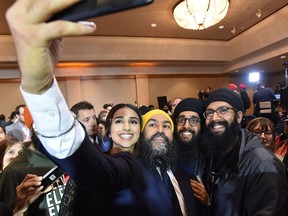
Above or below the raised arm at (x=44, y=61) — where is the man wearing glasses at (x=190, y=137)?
below

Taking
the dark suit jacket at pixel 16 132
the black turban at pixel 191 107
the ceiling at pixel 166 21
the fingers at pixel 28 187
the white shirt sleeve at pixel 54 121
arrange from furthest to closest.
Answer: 1. the ceiling at pixel 166 21
2. the dark suit jacket at pixel 16 132
3. the black turban at pixel 191 107
4. the fingers at pixel 28 187
5. the white shirt sleeve at pixel 54 121

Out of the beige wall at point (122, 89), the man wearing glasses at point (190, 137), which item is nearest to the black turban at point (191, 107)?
the man wearing glasses at point (190, 137)

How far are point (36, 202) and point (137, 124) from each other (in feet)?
2.64

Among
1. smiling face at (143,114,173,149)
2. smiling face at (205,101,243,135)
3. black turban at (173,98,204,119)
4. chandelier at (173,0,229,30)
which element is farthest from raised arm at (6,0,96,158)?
chandelier at (173,0,229,30)

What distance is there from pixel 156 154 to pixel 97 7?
4.10ft

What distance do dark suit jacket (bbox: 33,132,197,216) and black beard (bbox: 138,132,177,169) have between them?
16cm

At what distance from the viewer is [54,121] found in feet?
1.74

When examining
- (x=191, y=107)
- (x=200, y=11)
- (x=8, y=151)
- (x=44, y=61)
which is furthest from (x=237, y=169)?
(x=200, y=11)

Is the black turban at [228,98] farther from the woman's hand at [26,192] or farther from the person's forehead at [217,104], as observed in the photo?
the woman's hand at [26,192]

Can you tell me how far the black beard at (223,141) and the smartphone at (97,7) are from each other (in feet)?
5.11

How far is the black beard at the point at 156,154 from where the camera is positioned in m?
1.48

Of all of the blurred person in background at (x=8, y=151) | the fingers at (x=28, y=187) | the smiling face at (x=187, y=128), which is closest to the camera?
the fingers at (x=28, y=187)

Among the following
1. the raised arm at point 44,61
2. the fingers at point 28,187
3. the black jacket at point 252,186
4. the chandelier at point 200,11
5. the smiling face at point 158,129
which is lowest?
the black jacket at point 252,186

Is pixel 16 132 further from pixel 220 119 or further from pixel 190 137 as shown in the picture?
pixel 220 119
